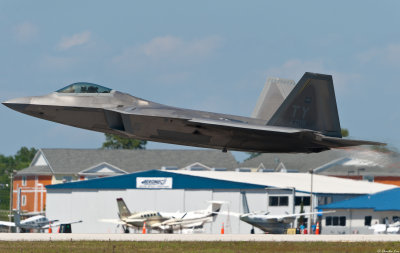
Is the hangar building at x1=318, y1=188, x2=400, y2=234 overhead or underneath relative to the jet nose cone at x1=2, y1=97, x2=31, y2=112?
Answer: underneath

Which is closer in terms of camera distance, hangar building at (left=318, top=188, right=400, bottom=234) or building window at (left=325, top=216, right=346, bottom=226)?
hangar building at (left=318, top=188, right=400, bottom=234)

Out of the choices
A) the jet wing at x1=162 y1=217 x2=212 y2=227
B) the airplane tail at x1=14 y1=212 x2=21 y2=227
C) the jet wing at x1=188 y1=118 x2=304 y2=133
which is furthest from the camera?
the airplane tail at x1=14 y1=212 x2=21 y2=227

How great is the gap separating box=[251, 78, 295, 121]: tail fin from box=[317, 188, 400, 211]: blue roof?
86.6 ft

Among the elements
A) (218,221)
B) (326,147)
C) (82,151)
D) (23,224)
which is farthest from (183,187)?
(82,151)

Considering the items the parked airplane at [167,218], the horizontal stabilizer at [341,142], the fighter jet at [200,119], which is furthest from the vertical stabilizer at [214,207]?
the horizontal stabilizer at [341,142]

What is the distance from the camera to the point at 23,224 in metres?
57.2

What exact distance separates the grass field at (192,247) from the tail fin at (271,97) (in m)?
6.28

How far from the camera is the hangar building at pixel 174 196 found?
Answer: 5716 cm

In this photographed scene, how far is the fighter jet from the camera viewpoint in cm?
2745

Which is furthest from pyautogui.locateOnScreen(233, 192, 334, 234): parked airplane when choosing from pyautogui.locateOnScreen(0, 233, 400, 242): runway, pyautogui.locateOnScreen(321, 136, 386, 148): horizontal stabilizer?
pyautogui.locateOnScreen(321, 136, 386, 148): horizontal stabilizer

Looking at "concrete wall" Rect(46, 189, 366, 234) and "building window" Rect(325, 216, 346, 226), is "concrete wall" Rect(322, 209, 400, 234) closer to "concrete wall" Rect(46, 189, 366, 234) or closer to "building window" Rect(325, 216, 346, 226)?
"concrete wall" Rect(46, 189, 366, 234)

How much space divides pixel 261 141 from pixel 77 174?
6168 cm

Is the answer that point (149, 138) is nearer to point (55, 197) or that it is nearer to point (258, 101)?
point (258, 101)

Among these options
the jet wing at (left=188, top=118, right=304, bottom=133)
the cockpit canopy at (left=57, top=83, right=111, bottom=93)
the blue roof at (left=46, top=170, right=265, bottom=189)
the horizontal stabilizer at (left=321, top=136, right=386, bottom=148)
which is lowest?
the blue roof at (left=46, top=170, right=265, bottom=189)
